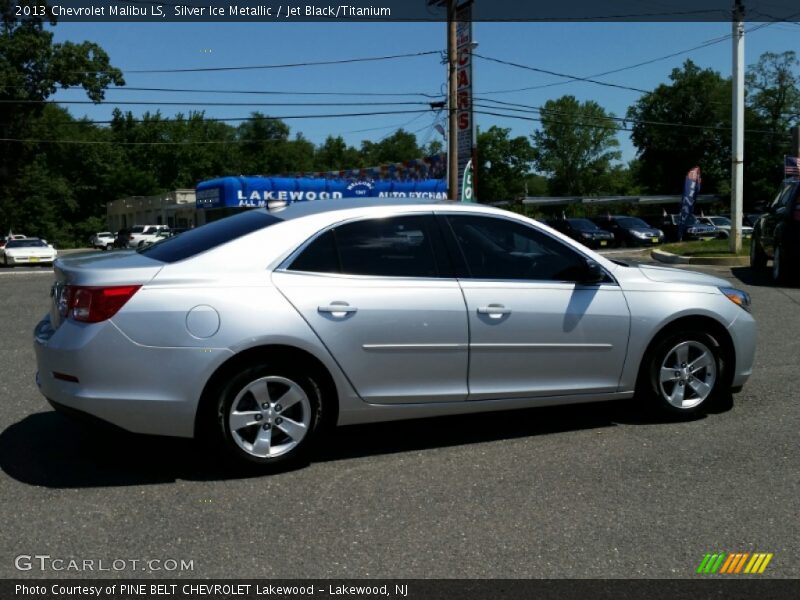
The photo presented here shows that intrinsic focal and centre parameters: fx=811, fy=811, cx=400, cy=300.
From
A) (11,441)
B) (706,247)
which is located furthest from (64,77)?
(11,441)

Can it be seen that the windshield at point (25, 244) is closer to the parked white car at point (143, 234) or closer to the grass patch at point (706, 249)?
the parked white car at point (143, 234)

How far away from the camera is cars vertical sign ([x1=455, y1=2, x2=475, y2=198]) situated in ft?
91.9

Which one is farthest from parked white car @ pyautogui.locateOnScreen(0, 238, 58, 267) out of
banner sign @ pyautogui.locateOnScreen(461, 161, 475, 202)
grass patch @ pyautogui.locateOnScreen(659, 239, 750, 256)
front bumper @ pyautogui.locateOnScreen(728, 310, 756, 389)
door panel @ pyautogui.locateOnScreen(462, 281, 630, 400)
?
front bumper @ pyautogui.locateOnScreen(728, 310, 756, 389)

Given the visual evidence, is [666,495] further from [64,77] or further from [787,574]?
[64,77]

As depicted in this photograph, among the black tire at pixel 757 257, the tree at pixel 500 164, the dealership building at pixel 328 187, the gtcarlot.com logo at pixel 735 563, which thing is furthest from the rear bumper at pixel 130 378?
the tree at pixel 500 164

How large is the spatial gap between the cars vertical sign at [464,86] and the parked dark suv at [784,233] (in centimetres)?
1371

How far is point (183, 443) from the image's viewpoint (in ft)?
16.5

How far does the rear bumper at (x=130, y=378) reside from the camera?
4195 millimetres

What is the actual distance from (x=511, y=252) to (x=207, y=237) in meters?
1.90

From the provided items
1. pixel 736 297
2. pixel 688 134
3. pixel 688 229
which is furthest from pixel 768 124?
pixel 736 297

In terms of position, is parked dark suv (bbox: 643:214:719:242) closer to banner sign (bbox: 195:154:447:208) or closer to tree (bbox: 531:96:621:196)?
banner sign (bbox: 195:154:447:208)

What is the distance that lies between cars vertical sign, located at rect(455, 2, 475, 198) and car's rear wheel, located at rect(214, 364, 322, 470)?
77.9 feet

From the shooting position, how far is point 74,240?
7856cm
